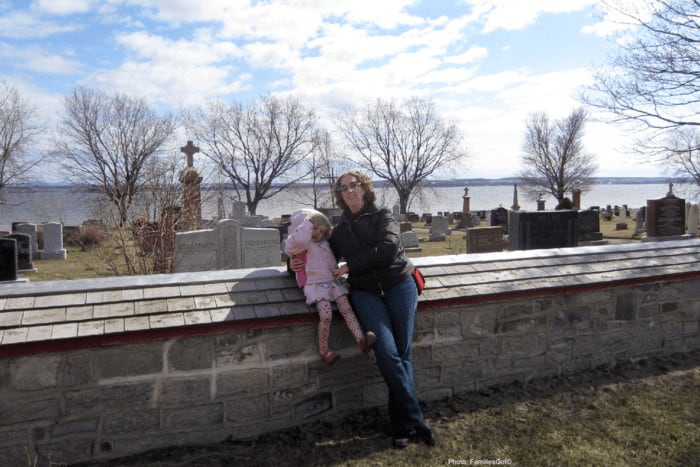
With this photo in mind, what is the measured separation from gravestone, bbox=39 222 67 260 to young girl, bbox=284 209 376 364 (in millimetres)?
16106

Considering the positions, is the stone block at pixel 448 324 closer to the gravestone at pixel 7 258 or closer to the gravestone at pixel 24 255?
the gravestone at pixel 7 258

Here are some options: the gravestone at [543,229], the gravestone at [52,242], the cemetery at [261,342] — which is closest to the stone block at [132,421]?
the cemetery at [261,342]

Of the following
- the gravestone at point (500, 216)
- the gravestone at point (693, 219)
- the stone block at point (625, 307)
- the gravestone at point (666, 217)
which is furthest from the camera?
the gravestone at point (693, 219)

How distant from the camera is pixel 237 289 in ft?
11.6

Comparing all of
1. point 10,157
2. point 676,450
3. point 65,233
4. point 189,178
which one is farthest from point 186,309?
point 10,157

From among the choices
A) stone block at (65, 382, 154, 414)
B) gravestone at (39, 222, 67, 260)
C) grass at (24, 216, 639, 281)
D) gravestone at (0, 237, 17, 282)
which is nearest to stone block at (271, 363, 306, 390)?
stone block at (65, 382, 154, 414)

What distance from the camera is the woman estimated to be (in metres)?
3.39

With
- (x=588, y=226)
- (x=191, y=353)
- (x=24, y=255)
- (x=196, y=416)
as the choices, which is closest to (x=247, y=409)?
(x=196, y=416)

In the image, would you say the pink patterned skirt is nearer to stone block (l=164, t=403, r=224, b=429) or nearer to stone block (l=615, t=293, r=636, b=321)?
stone block (l=164, t=403, r=224, b=429)

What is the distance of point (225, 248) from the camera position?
32.9 feet

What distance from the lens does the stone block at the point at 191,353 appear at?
3.22 metres

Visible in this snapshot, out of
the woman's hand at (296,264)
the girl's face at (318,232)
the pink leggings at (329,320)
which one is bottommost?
the pink leggings at (329,320)

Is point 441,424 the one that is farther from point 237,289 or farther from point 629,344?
point 629,344

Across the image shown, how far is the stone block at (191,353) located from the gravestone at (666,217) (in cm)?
1682
